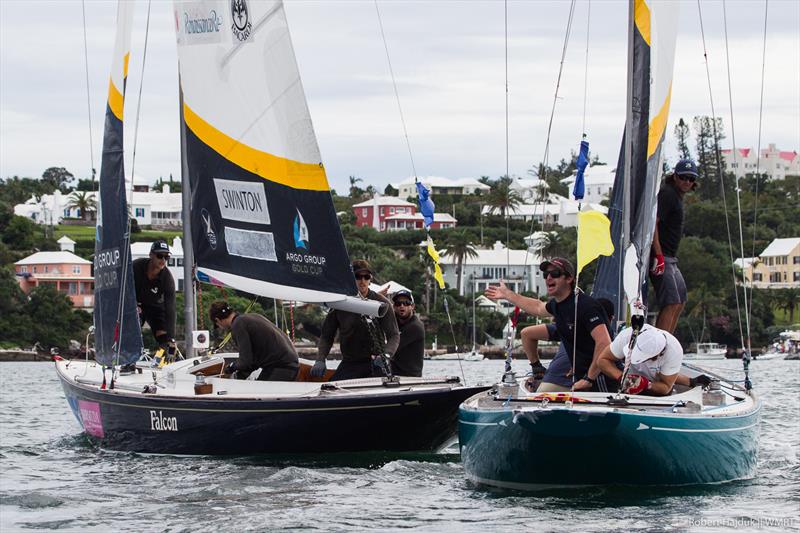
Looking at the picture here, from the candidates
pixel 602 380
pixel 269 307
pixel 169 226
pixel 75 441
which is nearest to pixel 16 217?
pixel 169 226

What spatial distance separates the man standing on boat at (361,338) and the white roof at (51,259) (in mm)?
86005

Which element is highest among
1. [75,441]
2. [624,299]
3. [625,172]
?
[625,172]

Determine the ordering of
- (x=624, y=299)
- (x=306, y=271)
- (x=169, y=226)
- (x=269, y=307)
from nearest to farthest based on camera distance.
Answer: (x=624, y=299) < (x=306, y=271) < (x=269, y=307) < (x=169, y=226)

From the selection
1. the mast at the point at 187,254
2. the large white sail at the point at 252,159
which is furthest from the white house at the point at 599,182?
the large white sail at the point at 252,159

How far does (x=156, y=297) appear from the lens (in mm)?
20234

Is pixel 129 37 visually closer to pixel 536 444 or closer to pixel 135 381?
pixel 135 381

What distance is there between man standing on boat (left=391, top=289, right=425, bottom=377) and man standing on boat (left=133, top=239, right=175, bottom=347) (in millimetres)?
4141

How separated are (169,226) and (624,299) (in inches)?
4674

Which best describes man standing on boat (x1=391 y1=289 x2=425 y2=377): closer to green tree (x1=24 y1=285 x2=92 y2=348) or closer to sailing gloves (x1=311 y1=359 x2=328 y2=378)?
sailing gloves (x1=311 y1=359 x2=328 y2=378)

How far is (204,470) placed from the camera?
1521 cm

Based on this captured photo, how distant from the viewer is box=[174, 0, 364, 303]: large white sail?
17297mm

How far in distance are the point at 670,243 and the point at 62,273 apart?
88.7 metres

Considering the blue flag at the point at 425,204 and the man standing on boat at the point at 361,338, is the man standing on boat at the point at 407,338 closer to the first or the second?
the man standing on boat at the point at 361,338

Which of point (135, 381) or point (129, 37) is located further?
point (129, 37)
